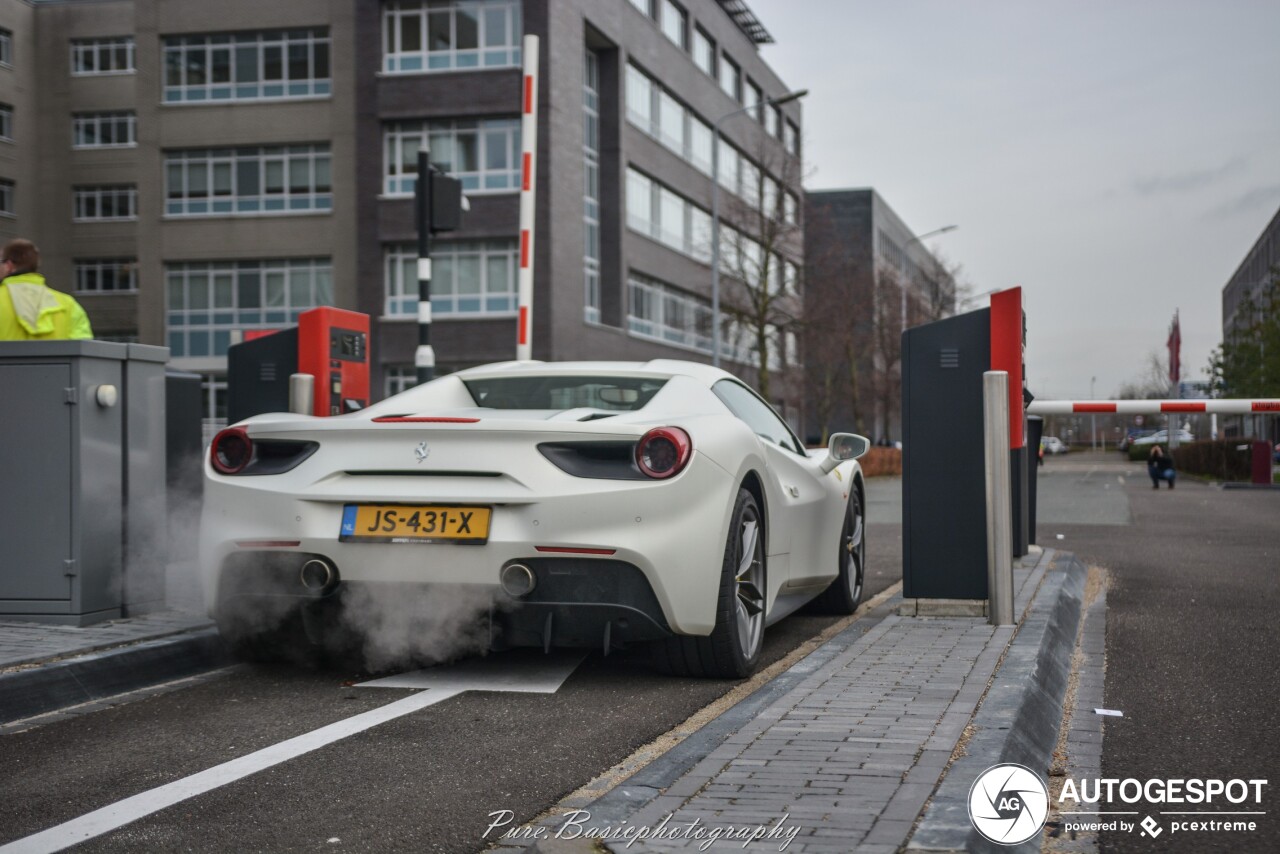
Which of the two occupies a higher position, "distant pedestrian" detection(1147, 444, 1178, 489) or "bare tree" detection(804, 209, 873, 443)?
"bare tree" detection(804, 209, 873, 443)

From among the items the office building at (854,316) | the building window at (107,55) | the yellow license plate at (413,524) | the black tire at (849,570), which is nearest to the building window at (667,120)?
the office building at (854,316)

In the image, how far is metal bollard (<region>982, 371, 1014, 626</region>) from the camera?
6363 mm

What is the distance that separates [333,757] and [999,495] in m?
3.53

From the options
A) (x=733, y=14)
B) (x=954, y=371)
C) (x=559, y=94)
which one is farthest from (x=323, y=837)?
(x=733, y=14)

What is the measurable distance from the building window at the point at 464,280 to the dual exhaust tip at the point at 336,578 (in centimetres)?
3512

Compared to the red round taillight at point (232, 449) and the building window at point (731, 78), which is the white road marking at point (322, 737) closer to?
the red round taillight at point (232, 449)

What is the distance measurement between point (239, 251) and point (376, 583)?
130 feet

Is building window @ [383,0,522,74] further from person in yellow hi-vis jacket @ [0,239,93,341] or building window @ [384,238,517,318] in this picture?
person in yellow hi-vis jacket @ [0,239,93,341]

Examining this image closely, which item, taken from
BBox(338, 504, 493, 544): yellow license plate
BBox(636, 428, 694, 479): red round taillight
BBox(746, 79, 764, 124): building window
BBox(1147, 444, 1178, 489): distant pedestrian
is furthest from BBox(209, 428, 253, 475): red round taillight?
BBox(746, 79, 764, 124): building window

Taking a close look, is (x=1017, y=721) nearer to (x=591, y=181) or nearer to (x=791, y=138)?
(x=591, y=181)

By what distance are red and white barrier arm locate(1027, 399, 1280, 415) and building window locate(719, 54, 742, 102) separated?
4877 cm

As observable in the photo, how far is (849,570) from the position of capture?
7520 mm

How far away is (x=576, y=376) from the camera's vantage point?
606cm

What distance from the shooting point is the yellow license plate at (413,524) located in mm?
4930
